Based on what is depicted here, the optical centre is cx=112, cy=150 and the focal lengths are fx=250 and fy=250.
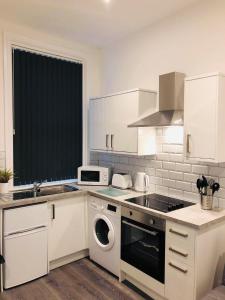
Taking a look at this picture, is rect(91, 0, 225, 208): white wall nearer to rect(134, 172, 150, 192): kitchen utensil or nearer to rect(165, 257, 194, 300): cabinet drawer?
rect(134, 172, 150, 192): kitchen utensil

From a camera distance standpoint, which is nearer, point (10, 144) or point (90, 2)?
point (90, 2)

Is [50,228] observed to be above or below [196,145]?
below

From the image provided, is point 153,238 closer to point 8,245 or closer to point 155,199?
point 155,199

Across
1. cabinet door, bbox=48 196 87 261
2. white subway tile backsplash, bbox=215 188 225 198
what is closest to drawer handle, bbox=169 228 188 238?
white subway tile backsplash, bbox=215 188 225 198

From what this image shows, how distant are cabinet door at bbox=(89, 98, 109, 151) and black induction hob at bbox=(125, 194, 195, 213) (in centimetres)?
91

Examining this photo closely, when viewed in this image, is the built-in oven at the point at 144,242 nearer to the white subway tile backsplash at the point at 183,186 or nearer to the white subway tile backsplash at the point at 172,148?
the white subway tile backsplash at the point at 183,186

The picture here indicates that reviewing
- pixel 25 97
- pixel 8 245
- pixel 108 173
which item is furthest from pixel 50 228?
pixel 25 97

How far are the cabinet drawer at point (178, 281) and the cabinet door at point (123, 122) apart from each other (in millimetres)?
1287

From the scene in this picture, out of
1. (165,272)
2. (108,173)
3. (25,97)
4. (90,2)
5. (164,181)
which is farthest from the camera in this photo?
(108,173)

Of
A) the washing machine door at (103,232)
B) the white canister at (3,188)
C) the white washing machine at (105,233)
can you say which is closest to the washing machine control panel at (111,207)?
the white washing machine at (105,233)

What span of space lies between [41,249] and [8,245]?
0.38 meters

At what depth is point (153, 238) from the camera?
7.62ft

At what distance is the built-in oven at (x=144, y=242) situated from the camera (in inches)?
88.6

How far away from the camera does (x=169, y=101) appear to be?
265cm
